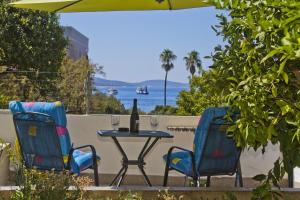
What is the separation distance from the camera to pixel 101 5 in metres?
4.87

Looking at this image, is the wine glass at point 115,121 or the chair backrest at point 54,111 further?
the wine glass at point 115,121

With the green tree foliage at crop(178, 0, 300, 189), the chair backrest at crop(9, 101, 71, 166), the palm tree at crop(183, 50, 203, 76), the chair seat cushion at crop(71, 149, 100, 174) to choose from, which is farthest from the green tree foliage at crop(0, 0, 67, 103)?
the palm tree at crop(183, 50, 203, 76)

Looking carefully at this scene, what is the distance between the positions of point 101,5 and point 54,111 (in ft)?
4.97

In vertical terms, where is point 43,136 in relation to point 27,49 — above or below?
below

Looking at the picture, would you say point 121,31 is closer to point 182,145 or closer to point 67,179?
point 182,145

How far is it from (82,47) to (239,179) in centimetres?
5247

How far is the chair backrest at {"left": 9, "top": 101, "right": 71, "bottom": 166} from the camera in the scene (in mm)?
3834

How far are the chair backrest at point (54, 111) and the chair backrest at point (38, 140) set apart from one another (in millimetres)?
117

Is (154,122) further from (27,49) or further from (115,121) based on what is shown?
(27,49)

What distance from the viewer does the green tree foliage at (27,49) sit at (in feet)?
53.5

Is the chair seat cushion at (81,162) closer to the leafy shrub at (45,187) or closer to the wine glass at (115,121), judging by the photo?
the wine glass at (115,121)

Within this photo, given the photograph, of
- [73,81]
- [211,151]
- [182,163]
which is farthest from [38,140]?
[73,81]

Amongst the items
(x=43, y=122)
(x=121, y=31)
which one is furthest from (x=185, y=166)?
(x=121, y=31)

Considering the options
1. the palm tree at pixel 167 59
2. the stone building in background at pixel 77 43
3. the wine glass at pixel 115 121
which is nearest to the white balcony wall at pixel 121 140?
the wine glass at pixel 115 121
